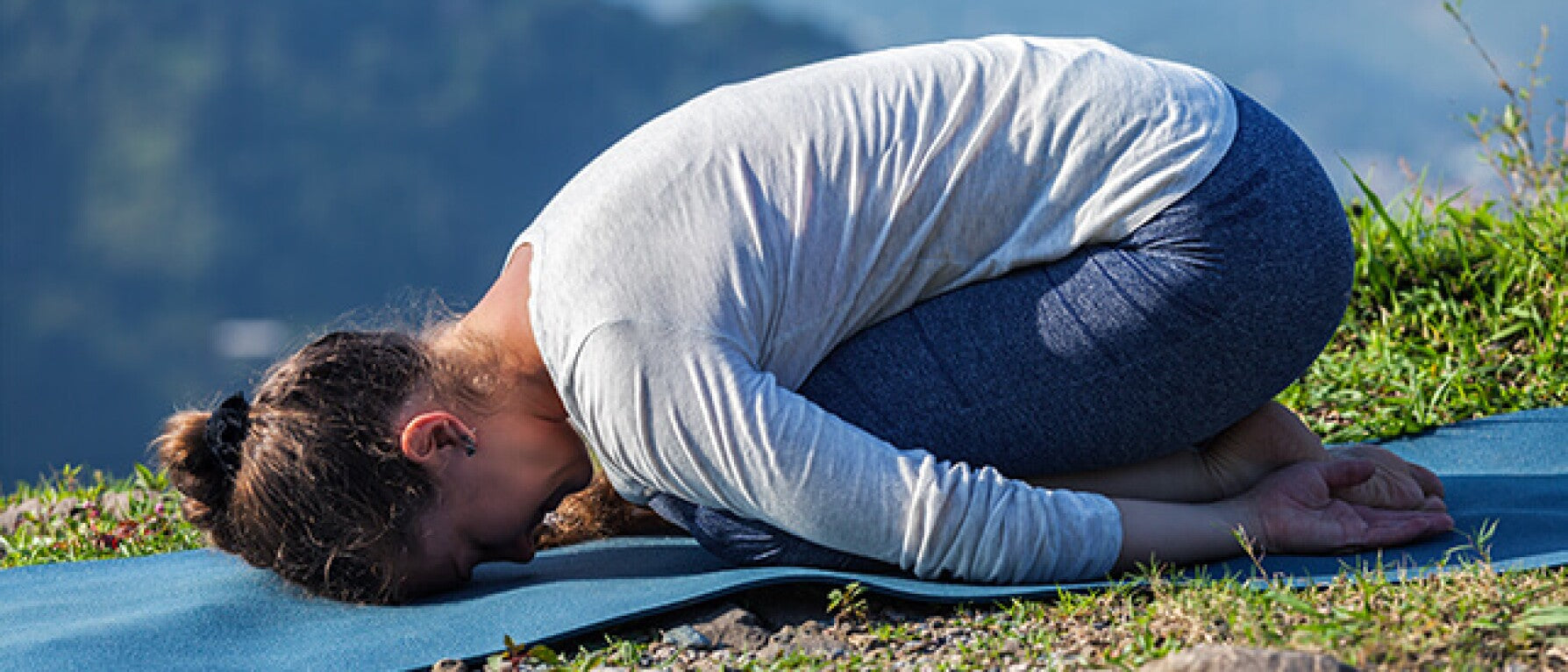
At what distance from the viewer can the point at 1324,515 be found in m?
2.37

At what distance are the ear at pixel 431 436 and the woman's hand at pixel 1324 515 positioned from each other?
1.31 m

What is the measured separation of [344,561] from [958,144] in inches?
48.6

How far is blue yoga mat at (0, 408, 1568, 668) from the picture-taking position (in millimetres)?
2248

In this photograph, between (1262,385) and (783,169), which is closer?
(783,169)

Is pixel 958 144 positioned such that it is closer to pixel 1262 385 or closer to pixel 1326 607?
pixel 1262 385

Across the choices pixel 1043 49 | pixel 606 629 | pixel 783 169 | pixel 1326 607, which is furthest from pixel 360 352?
pixel 1326 607

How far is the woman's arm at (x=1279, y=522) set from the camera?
228 centimetres

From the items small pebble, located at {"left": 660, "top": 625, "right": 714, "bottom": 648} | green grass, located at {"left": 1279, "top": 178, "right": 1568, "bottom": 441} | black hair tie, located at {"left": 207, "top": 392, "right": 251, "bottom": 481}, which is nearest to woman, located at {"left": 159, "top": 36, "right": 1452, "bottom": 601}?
black hair tie, located at {"left": 207, "top": 392, "right": 251, "bottom": 481}

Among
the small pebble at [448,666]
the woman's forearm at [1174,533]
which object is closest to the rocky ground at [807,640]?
the small pebble at [448,666]

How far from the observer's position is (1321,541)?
2344 mm

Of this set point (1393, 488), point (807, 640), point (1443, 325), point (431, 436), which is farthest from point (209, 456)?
point (1443, 325)

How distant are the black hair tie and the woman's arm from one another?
1437 millimetres

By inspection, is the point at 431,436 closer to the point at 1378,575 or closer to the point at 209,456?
the point at 209,456

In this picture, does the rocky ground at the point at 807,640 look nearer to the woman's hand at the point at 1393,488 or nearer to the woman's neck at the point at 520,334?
the woman's neck at the point at 520,334
